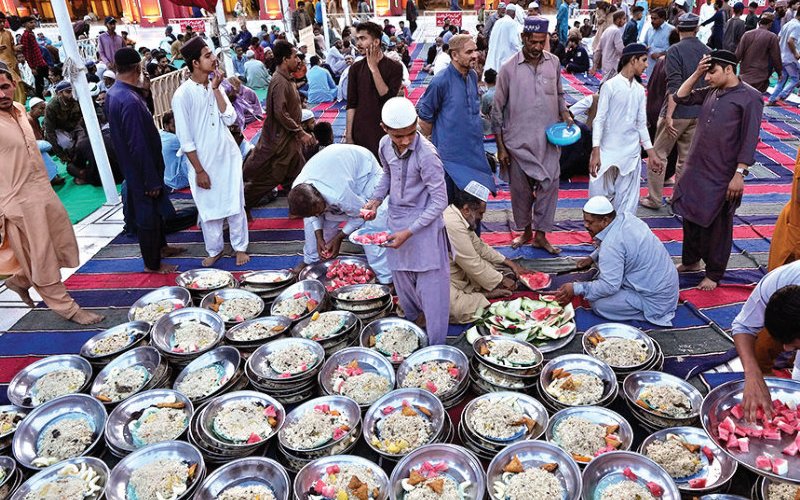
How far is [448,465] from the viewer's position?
256 cm

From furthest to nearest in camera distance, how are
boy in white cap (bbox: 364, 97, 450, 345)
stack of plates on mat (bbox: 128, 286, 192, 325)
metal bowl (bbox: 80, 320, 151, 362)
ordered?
stack of plates on mat (bbox: 128, 286, 192, 325), metal bowl (bbox: 80, 320, 151, 362), boy in white cap (bbox: 364, 97, 450, 345)

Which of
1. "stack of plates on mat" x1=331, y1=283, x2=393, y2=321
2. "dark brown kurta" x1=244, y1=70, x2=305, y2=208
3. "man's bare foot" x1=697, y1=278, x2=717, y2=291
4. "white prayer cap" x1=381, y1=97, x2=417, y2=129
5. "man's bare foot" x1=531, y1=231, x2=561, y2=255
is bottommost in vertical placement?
"man's bare foot" x1=697, y1=278, x2=717, y2=291

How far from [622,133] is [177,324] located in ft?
11.8

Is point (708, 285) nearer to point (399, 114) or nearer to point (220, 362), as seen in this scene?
point (399, 114)

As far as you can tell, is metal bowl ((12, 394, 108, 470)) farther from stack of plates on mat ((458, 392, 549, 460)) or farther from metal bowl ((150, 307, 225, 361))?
stack of plates on mat ((458, 392, 549, 460))

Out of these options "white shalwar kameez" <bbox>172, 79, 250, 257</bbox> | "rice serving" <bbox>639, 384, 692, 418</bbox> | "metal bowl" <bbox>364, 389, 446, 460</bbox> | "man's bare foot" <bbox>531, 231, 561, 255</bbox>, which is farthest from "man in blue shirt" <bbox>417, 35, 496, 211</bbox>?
"rice serving" <bbox>639, 384, 692, 418</bbox>

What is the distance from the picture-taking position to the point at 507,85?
4500mm

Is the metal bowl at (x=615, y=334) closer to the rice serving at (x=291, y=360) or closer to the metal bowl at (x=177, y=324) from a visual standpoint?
the rice serving at (x=291, y=360)

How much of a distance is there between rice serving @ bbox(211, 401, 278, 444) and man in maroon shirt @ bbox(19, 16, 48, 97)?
12.3m

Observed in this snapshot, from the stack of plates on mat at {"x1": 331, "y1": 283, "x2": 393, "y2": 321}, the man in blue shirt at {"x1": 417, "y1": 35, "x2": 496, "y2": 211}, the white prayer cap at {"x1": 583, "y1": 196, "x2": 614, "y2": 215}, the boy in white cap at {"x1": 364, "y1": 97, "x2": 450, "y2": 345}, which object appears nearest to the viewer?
the boy in white cap at {"x1": 364, "y1": 97, "x2": 450, "y2": 345}

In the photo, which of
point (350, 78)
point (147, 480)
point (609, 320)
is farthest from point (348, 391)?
point (350, 78)

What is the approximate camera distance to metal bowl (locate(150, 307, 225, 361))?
3448 mm

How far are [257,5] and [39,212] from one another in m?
27.0

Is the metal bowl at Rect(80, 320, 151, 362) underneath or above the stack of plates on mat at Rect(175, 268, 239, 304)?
above
